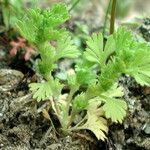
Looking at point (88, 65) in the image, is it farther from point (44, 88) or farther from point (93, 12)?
point (93, 12)

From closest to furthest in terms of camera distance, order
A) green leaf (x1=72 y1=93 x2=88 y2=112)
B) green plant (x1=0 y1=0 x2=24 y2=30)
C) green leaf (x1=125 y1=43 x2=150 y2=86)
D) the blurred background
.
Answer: green leaf (x1=125 y1=43 x2=150 y2=86), green leaf (x1=72 y1=93 x2=88 y2=112), green plant (x1=0 y1=0 x2=24 y2=30), the blurred background

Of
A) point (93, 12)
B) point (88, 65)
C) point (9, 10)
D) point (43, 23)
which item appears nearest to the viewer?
point (43, 23)

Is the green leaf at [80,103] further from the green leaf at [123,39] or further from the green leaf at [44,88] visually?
the green leaf at [123,39]

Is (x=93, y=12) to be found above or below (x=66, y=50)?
below

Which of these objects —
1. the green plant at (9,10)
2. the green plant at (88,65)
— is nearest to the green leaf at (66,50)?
the green plant at (88,65)

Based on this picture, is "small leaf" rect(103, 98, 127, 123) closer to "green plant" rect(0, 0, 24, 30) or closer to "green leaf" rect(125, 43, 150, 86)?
"green leaf" rect(125, 43, 150, 86)

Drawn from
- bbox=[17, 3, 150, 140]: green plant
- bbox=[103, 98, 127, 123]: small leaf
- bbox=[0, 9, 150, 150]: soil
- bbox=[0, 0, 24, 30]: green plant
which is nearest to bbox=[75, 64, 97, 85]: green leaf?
bbox=[17, 3, 150, 140]: green plant

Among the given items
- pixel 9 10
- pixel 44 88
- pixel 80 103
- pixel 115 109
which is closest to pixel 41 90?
pixel 44 88

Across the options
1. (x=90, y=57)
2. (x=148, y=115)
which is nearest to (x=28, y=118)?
(x=90, y=57)

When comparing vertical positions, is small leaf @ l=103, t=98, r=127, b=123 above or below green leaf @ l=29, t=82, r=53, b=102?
A: below
